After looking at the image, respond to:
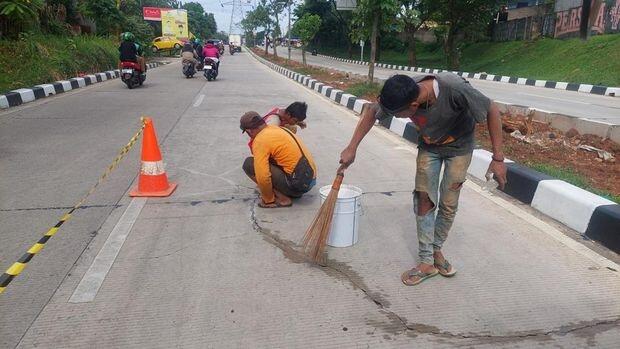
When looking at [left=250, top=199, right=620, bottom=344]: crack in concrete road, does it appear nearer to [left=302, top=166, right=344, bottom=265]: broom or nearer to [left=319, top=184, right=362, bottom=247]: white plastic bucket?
[left=302, top=166, right=344, bottom=265]: broom

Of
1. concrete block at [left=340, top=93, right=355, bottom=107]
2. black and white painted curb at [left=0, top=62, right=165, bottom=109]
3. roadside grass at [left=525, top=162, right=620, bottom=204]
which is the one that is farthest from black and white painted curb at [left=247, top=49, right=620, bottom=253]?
black and white painted curb at [left=0, top=62, right=165, bottom=109]

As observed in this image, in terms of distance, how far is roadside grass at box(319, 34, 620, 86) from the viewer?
1706cm

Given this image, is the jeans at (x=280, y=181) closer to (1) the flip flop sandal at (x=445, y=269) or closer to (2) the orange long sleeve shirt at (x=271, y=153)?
(2) the orange long sleeve shirt at (x=271, y=153)

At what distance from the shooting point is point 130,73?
41.9 ft

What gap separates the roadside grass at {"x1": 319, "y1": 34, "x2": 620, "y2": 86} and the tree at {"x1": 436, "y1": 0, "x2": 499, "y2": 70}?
1.55 metres

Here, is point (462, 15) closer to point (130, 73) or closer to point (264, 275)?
point (130, 73)

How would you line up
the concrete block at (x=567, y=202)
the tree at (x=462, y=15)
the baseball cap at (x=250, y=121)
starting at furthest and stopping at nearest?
the tree at (x=462, y=15) < the baseball cap at (x=250, y=121) < the concrete block at (x=567, y=202)

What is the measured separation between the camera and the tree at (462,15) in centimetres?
2403

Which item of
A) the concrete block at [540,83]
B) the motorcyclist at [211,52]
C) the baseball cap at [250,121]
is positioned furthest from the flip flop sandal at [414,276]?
the concrete block at [540,83]

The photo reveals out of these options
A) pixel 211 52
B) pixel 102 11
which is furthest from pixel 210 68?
pixel 102 11

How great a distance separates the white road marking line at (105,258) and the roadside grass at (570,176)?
3982 millimetres

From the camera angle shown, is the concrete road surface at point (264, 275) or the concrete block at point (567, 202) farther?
the concrete block at point (567, 202)

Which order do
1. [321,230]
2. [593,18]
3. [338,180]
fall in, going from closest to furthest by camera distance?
[338,180], [321,230], [593,18]

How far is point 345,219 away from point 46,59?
13.0 metres
